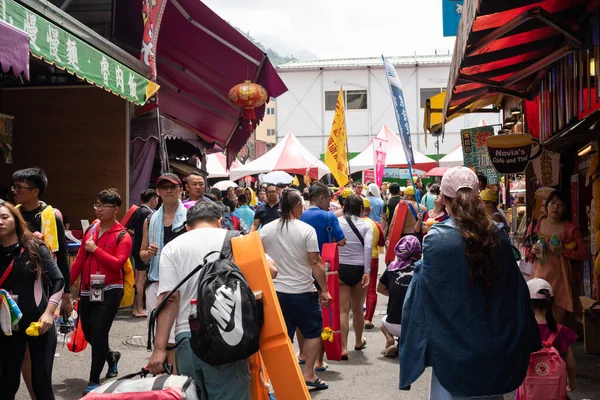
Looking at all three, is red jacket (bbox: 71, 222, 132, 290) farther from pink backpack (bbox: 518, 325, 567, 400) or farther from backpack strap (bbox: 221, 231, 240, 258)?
pink backpack (bbox: 518, 325, 567, 400)

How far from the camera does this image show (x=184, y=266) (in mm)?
4551

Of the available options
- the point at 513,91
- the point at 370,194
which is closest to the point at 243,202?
the point at 370,194

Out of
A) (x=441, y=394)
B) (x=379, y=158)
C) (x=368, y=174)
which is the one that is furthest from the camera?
(x=368, y=174)

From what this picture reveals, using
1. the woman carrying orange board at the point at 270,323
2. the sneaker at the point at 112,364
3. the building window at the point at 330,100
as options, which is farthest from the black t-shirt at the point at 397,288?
the building window at the point at 330,100

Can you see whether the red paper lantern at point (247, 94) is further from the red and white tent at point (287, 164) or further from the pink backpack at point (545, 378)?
the red and white tent at point (287, 164)

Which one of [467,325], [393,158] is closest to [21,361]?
[467,325]

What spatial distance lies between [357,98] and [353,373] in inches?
1365

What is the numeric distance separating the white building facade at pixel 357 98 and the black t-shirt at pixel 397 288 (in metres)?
33.1

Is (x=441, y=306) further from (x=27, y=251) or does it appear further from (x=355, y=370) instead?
(x=355, y=370)

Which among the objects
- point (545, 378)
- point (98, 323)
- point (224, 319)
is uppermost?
point (224, 319)

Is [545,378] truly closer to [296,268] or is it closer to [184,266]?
[296,268]

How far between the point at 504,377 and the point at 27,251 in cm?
337

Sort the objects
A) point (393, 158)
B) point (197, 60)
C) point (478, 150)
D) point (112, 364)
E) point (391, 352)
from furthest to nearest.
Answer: point (393, 158)
point (197, 60)
point (478, 150)
point (391, 352)
point (112, 364)

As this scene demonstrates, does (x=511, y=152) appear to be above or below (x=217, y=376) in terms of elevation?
above
